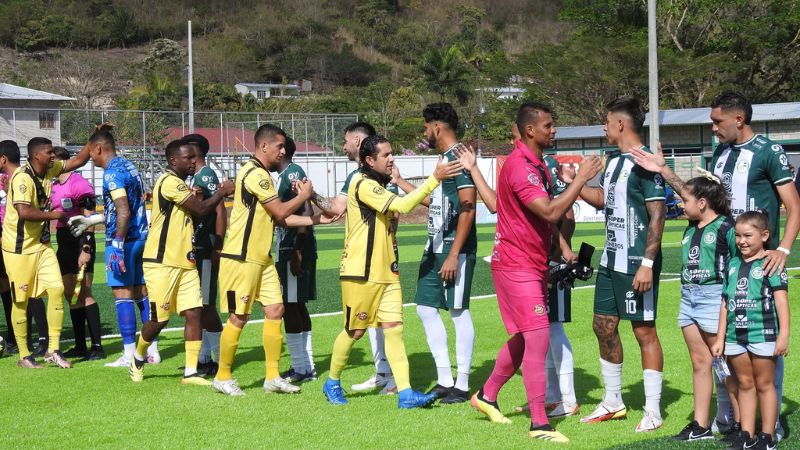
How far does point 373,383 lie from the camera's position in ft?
28.3

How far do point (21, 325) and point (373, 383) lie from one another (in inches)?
145

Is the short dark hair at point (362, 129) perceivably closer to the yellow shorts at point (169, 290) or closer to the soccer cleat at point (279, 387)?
the yellow shorts at point (169, 290)

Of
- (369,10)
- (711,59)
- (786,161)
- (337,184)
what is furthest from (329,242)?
(369,10)

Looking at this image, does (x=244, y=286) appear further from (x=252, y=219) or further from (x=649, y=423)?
(x=649, y=423)

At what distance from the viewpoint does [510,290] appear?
6.81m

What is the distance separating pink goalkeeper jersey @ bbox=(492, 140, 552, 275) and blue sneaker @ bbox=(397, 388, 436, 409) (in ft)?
4.44

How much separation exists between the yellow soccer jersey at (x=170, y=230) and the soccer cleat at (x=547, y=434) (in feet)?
12.1

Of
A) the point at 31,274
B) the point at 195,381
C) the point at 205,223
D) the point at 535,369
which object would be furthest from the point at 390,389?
the point at 31,274

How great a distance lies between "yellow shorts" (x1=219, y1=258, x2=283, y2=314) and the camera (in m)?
8.25

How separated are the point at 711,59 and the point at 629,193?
54.0 m

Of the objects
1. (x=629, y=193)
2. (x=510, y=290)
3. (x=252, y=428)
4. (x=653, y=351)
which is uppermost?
(x=629, y=193)

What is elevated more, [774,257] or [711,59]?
[711,59]

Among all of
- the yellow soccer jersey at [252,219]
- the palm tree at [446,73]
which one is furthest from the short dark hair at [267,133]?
the palm tree at [446,73]

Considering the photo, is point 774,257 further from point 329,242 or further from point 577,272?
point 329,242
